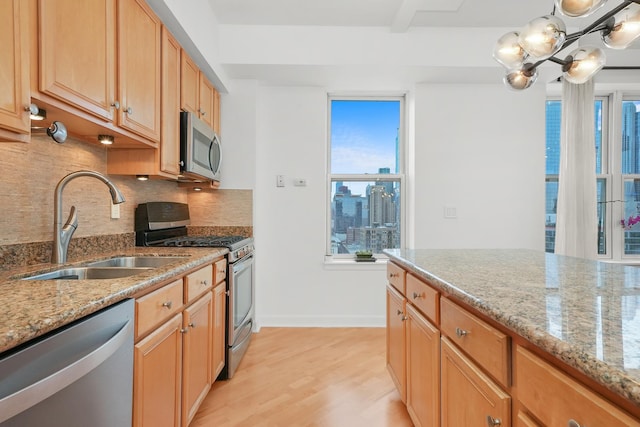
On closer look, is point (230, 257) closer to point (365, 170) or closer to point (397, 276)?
point (397, 276)

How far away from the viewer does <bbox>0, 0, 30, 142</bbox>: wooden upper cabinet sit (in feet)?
3.19

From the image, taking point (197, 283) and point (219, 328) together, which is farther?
point (219, 328)

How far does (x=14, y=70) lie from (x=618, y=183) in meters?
4.96

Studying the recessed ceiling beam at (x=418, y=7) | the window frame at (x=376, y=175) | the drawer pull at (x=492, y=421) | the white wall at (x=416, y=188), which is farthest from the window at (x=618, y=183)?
the drawer pull at (x=492, y=421)

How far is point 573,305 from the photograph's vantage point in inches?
34.4

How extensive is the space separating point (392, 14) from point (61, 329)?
2.93 m

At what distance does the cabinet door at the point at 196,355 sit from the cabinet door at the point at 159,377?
6 centimetres

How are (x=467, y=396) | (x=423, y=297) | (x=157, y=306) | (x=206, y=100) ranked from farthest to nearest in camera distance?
1. (x=206, y=100)
2. (x=423, y=297)
3. (x=157, y=306)
4. (x=467, y=396)

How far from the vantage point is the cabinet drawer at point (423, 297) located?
1.36 m

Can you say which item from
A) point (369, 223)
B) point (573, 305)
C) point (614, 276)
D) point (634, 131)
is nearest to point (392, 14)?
point (369, 223)

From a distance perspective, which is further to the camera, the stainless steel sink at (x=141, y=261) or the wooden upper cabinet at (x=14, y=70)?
the stainless steel sink at (x=141, y=261)

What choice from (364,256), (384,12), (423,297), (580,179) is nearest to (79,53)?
(423,297)

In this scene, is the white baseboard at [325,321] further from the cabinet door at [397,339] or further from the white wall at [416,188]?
the cabinet door at [397,339]

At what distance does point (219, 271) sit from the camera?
2105mm
